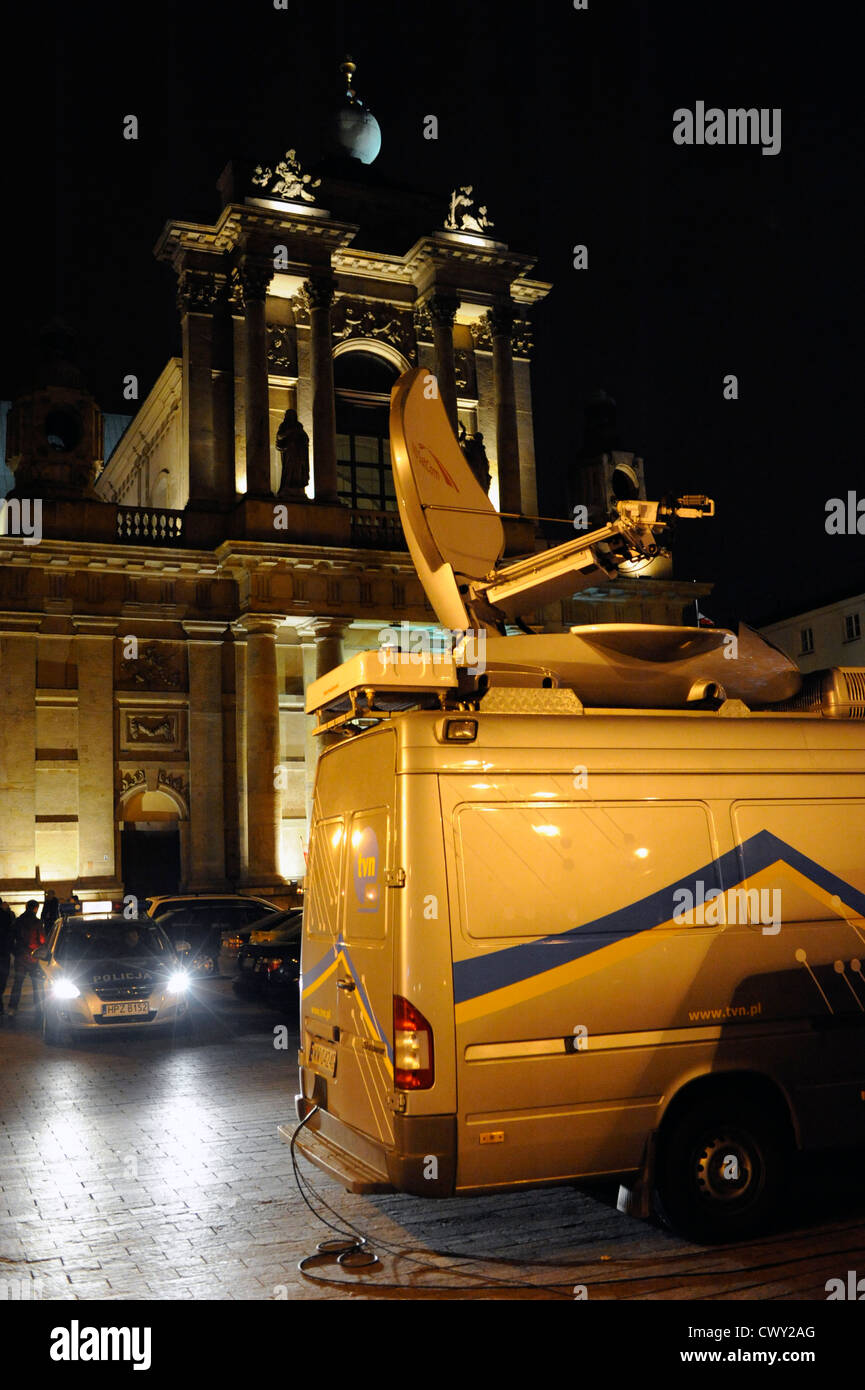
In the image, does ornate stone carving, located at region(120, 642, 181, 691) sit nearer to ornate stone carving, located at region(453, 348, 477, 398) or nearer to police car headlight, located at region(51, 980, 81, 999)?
ornate stone carving, located at region(453, 348, 477, 398)

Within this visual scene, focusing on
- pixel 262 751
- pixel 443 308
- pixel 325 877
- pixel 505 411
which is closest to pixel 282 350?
pixel 443 308

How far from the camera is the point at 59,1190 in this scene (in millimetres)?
8219

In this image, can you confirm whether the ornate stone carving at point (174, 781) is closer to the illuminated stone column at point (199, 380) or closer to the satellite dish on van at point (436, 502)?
the illuminated stone column at point (199, 380)

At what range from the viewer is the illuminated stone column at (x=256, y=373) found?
33938mm

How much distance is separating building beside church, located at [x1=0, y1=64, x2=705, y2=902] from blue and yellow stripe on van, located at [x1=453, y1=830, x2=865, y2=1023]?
83.3 feet

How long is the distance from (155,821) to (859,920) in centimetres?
2797

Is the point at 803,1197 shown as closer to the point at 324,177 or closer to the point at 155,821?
the point at 155,821

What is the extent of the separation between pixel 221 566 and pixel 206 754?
5.17 meters

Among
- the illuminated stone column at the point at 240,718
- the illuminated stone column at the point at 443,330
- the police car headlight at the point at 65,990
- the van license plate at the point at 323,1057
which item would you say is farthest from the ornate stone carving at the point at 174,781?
the van license plate at the point at 323,1057

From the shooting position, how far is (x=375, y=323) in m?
38.2

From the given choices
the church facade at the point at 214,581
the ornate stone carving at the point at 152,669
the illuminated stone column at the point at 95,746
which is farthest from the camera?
the ornate stone carving at the point at 152,669

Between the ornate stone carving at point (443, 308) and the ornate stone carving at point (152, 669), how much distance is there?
13.4 metres

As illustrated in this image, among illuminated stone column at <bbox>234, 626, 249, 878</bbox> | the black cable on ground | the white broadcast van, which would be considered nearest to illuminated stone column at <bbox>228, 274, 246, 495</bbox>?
illuminated stone column at <bbox>234, 626, 249, 878</bbox>
